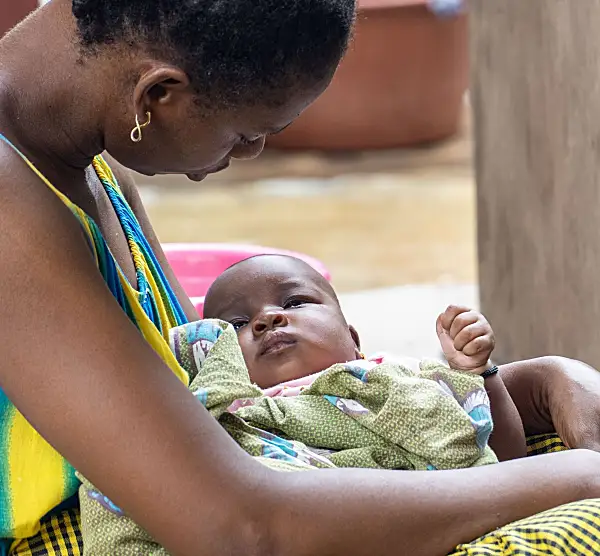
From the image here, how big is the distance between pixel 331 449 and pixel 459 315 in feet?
0.81

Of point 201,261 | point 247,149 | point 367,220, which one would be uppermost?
point 247,149

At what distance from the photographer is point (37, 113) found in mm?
1324

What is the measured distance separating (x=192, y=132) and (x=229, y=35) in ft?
0.45

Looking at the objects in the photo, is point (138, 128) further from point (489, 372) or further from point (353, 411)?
point (489, 372)

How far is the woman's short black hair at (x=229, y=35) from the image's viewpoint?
1.23 m

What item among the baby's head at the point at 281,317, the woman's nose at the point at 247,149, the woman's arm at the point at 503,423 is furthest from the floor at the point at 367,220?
the woman's nose at the point at 247,149

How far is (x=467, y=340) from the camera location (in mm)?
1538

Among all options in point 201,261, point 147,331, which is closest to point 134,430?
point 147,331

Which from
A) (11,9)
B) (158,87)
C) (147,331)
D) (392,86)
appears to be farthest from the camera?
(392,86)

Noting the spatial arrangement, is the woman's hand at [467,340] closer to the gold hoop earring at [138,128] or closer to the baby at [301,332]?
the baby at [301,332]

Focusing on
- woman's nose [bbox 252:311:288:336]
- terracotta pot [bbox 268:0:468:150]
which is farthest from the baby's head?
terracotta pot [bbox 268:0:468:150]

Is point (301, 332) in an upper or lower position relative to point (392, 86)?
lower

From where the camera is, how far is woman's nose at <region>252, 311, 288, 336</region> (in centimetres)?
179

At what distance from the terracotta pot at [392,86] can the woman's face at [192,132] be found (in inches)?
177
